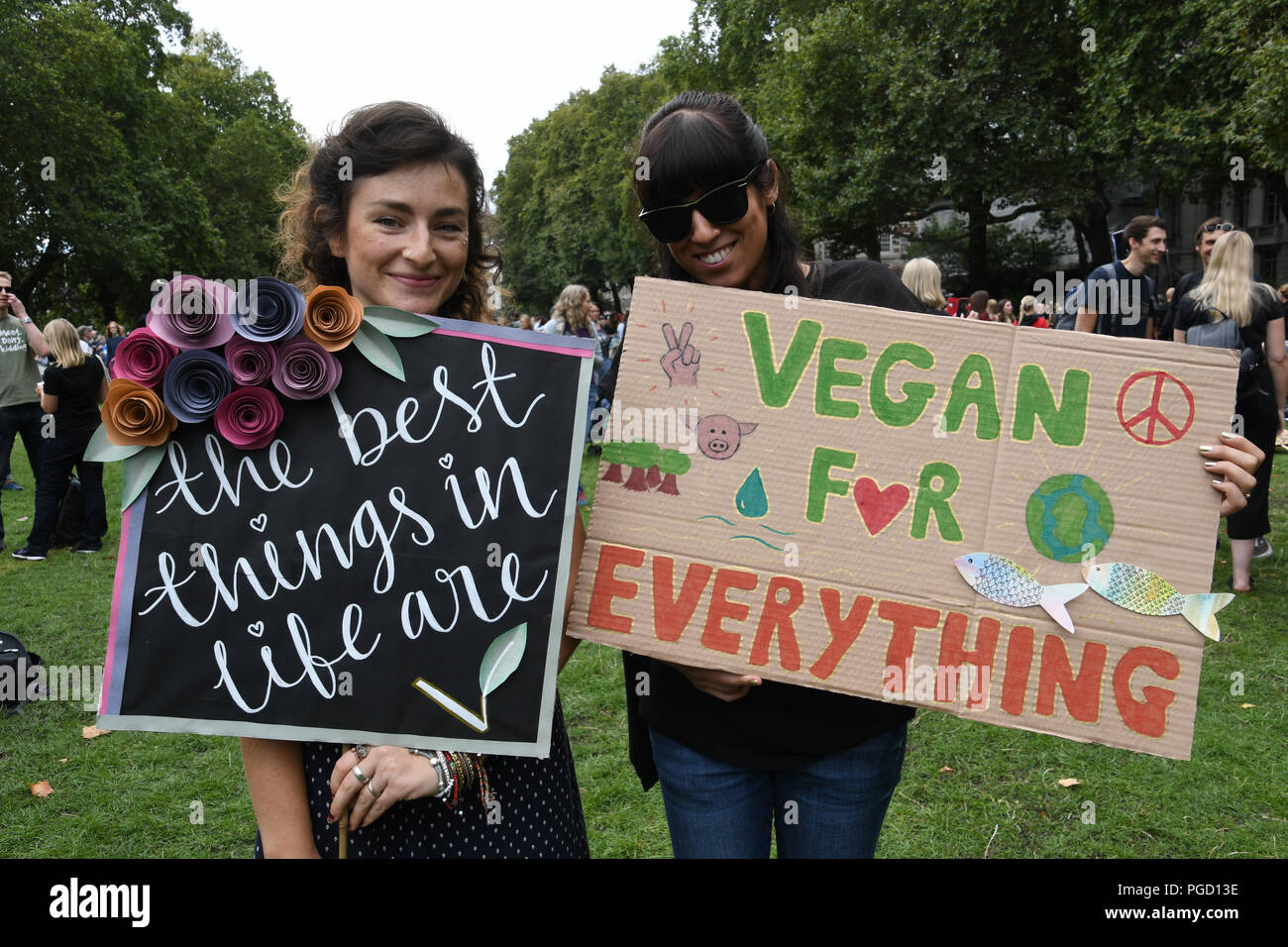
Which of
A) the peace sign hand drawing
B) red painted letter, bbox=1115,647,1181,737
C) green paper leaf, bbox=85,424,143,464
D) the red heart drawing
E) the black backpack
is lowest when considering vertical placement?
the black backpack

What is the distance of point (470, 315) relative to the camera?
1.94 metres

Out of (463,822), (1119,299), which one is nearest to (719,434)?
(463,822)

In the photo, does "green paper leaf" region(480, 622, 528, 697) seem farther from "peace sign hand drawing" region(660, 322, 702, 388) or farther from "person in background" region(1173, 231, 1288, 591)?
"person in background" region(1173, 231, 1288, 591)

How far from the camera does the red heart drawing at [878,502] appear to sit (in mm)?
1745

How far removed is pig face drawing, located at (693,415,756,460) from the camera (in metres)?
1.77

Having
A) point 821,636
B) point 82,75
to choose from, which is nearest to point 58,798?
point 821,636

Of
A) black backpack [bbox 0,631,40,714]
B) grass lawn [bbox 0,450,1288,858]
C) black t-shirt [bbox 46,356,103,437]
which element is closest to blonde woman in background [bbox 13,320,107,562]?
black t-shirt [bbox 46,356,103,437]

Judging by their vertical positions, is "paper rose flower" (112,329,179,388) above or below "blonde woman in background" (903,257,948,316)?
below

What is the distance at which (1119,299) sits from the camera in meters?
6.36

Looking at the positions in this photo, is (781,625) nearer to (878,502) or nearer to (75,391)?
(878,502)

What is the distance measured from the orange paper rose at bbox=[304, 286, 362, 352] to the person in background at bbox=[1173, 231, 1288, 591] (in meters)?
5.88

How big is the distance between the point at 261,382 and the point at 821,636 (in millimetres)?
1154

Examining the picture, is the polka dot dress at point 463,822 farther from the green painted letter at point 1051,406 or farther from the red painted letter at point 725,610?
the green painted letter at point 1051,406

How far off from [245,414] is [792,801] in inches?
52.0
